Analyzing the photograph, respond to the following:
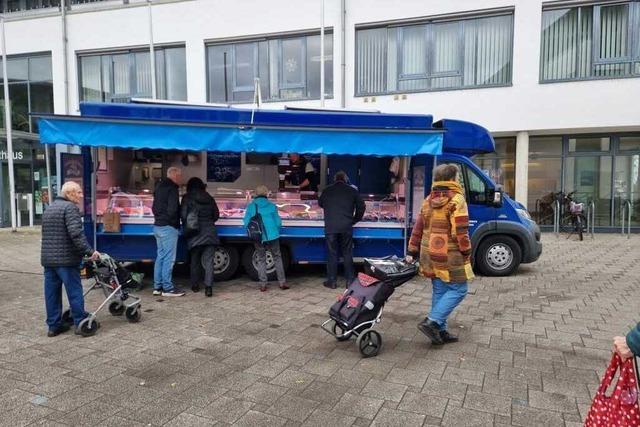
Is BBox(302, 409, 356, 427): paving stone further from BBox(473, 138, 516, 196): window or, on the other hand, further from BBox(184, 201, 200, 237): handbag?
BBox(473, 138, 516, 196): window

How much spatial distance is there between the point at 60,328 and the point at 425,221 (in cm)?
380

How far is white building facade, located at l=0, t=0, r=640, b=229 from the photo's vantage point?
12.9 metres

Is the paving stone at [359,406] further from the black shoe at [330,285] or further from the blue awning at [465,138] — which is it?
the blue awning at [465,138]

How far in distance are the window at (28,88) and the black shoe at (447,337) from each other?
1651 centimetres

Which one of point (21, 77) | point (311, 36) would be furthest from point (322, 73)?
point (21, 77)

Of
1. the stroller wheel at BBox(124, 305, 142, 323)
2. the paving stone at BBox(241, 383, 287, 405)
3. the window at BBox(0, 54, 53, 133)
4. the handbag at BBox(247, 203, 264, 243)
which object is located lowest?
the paving stone at BBox(241, 383, 287, 405)

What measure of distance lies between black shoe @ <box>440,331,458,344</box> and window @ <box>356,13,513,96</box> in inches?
408

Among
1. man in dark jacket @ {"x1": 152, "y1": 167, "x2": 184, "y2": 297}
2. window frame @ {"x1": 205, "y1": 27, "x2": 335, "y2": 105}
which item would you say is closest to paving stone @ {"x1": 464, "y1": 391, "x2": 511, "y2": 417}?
man in dark jacket @ {"x1": 152, "y1": 167, "x2": 184, "y2": 297}

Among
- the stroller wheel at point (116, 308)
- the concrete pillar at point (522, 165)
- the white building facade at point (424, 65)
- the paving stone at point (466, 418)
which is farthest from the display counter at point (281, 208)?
the concrete pillar at point (522, 165)

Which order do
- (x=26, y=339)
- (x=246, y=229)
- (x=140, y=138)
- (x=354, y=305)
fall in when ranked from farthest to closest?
(x=246, y=229), (x=140, y=138), (x=26, y=339), (x=354, y=305)

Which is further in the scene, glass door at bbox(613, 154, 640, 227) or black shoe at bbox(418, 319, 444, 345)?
glass door at bbox(613, 154, 640, 227)

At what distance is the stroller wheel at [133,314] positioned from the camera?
5.23 meters

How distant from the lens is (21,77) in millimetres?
16781

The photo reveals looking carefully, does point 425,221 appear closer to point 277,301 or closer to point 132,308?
point 277,301
